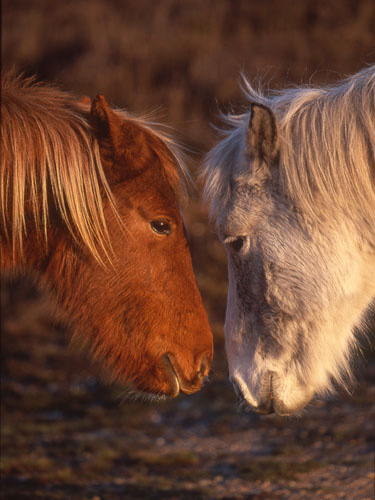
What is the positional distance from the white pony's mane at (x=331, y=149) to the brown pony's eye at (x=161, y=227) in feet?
1.82

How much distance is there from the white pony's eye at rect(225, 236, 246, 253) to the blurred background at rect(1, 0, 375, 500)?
0.61 meters

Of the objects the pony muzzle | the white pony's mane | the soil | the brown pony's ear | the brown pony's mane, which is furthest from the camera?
the soil

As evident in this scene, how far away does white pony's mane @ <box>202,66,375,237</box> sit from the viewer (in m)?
2.67

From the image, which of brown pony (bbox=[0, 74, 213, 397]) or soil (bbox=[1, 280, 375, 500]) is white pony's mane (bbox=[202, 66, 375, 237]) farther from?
soil (bbox=[1, 280, 375, 500])

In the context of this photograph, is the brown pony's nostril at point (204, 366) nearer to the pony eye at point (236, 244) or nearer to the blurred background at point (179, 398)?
the pony eye at point (236, 244)

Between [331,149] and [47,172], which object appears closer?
[331,149]

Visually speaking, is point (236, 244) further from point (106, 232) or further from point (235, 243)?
point (106, 232)

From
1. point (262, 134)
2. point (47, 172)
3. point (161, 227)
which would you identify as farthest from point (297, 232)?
point (47, 172)

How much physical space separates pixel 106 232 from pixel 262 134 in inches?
36.0

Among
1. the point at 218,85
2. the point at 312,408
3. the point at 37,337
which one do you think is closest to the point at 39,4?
the point at 218,85

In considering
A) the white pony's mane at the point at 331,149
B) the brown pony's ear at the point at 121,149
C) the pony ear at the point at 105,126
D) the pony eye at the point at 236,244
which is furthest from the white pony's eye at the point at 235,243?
the pony ear at the point at 105,126

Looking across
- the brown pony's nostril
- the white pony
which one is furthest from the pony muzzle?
the white pony

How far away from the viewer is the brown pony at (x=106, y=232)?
2.91 m

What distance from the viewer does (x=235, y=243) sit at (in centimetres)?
294
